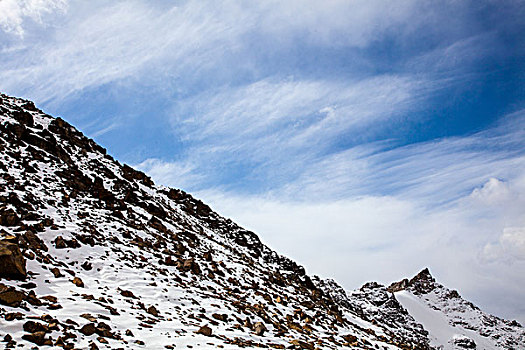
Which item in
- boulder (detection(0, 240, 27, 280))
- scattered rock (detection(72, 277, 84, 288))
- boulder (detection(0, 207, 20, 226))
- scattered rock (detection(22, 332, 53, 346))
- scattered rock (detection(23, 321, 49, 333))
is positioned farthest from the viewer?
boulder (detection(0, 207, 20, 226))

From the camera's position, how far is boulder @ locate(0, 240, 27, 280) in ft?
43.8

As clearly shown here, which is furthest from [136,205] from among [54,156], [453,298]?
[453,298]

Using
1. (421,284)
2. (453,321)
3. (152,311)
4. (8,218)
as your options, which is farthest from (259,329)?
(421,284)

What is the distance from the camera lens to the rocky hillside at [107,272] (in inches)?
495

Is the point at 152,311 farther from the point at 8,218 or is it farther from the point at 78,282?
the point at 8,218

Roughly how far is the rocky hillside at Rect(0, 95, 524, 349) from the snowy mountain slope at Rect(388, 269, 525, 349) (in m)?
124

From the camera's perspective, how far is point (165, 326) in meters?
→ 15.2

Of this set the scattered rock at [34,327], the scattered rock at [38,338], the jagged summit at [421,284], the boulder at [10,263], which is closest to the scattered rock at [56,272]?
the boulder at [10,263]

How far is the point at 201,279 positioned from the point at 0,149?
2145 cm

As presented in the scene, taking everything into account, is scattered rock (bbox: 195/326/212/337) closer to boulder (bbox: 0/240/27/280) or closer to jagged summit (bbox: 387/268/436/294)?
boulder (bbox: 0/240/27/280)

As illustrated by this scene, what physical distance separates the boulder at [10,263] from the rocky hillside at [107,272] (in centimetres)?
5

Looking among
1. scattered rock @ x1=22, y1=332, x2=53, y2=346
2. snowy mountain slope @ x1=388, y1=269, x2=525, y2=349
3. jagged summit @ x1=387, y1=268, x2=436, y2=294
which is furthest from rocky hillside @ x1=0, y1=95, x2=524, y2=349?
jagged summit @ x1=387, y1=268, x2=436, y2=294

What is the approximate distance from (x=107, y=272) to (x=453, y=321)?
595 feet

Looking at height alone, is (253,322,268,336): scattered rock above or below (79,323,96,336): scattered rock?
above
